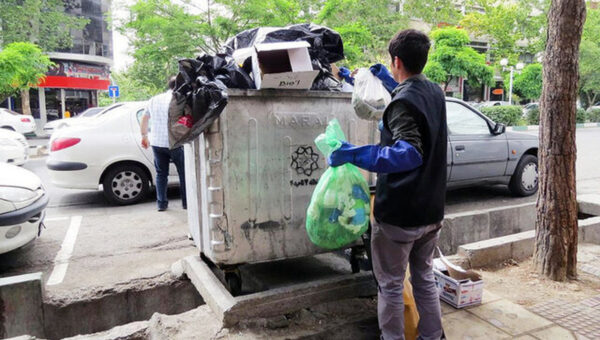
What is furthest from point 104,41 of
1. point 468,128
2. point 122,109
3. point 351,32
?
point 468,128

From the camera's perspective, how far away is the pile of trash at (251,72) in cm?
281

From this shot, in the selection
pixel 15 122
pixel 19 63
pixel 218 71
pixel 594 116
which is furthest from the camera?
pixel 594 116

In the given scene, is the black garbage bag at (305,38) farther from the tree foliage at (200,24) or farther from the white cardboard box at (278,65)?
the tree foliage at (200,24)

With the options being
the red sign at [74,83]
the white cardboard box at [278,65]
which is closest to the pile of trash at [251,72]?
the white cardboard box at [278,65]

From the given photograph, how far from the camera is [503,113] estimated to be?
2330cm

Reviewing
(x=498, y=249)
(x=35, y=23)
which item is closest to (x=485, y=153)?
(x=498, y=249)

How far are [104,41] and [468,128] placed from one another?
35795mm

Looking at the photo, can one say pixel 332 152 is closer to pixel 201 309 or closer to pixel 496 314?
pixel 201 309

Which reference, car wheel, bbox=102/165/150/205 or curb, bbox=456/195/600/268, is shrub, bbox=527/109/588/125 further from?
car wheel, bbox=102/165/150/205

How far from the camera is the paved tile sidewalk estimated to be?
2951mm

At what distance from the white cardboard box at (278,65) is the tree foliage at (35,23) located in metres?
25.5

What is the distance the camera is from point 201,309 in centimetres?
314

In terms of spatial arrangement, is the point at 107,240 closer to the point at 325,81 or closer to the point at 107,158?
the point at 107,158

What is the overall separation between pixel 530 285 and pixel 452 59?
64.0 ft
